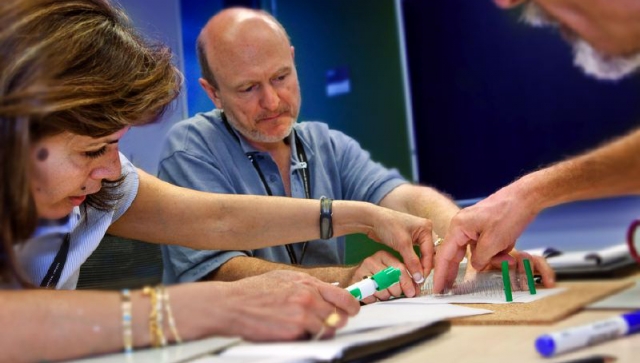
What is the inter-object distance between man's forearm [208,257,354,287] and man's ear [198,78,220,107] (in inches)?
6.7

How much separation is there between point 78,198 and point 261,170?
181 mm

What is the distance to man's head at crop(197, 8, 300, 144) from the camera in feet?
2.29

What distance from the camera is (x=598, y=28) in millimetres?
482

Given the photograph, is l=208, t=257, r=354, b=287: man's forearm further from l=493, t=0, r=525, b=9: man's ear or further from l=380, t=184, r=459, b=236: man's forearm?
l=493, t=0, r=525, b=9: man's ear

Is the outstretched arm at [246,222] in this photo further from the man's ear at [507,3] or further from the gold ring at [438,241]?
the man's ear at [507,3]

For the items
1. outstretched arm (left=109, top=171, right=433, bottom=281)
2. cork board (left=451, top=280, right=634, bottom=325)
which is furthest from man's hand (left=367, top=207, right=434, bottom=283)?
cork board (left=451, top=280, right=634, bottom=325)

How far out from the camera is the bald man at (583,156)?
0.47 m

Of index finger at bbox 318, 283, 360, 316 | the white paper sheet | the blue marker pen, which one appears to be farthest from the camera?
the white paper sheet

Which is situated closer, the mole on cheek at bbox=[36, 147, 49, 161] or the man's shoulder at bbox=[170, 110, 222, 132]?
the mole on cheek at bbox=[36, 147, 49, 161]

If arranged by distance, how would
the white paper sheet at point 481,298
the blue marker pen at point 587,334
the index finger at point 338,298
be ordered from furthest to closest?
the white paper sheet at point 481,298 < the index finger at point 338,298 < the blue marker pen at point 587,334

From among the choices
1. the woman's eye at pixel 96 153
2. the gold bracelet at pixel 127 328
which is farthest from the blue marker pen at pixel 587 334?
the woman's eye at pixel 96 153

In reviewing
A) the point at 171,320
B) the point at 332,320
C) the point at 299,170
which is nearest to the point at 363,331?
the point at 332,320

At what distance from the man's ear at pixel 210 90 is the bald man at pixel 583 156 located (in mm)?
274

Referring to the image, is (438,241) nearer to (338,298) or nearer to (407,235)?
(407,235)
